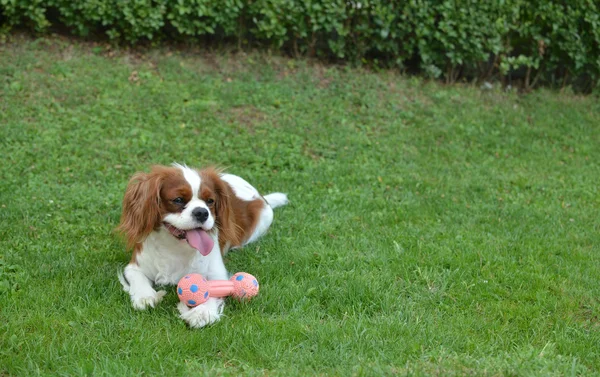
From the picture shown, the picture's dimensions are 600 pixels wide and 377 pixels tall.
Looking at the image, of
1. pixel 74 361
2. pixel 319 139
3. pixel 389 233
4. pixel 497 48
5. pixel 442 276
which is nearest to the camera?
pixel 74 361

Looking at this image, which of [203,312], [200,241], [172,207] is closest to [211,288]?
[203,312]

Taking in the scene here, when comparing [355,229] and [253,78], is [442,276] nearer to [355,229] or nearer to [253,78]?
[355,229]

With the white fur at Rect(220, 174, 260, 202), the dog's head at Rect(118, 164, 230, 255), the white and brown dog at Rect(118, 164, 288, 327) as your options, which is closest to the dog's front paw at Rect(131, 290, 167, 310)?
the white and brown dog at Rect(118, 164, 288, 327)

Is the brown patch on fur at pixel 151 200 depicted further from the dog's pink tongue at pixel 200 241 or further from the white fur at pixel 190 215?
the dog's pink tongue at pixel 200 241

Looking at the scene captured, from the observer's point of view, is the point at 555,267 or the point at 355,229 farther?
the point at 355,229

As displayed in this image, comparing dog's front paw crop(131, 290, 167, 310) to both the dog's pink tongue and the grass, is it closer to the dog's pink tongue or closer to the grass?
the grass

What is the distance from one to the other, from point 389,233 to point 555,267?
138 cm

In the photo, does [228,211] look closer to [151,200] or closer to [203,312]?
[151,200]

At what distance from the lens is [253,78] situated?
9414 millimetres

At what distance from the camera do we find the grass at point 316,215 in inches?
153

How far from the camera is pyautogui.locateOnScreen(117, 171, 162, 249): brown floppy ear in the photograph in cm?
453

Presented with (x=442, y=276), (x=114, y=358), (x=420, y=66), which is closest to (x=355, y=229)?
(x=442, y=276)

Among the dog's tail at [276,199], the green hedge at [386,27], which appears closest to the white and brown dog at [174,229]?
the dog's tail at [276,199]

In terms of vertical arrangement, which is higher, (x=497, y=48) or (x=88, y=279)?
(x=497, y=48)
